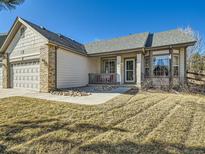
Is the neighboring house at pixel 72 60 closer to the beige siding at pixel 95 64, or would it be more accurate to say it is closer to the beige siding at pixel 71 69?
the beige siding at pixel 71 69

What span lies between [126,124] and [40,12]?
13.1 meters

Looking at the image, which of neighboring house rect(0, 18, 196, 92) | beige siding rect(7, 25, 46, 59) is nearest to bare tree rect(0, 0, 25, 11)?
neighboring house rect(0, 18, 196, 92)

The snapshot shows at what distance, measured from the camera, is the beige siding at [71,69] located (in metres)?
11.7

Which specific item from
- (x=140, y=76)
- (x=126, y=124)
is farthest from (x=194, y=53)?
(x=126, y=124)

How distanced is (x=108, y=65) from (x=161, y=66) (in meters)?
5.55

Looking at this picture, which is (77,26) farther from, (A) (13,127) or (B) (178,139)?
(B) (178,139)

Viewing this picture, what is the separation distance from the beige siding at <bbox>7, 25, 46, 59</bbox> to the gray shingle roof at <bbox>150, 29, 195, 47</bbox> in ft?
30.0

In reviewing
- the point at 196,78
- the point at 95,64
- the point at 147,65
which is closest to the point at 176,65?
the point at 196,78

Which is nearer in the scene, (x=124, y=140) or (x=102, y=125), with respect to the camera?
(x=124, y=140)

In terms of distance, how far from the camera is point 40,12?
45.4ft

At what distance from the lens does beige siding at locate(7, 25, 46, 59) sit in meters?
Result: 11.6

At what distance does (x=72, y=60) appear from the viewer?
13.2m

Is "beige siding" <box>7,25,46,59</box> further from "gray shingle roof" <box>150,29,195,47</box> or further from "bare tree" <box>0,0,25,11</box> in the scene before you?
"gray shingle roof" <box>150,29,195,47</box>

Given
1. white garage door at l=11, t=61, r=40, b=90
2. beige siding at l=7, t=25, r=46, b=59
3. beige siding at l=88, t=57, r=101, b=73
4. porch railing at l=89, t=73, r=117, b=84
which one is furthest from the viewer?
beige siding at l=88, t=57, r=101, b=73
